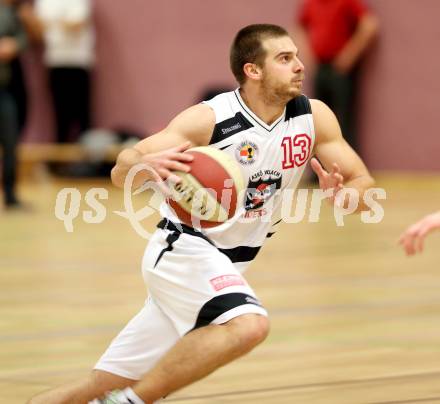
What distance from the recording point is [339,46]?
43.2ft

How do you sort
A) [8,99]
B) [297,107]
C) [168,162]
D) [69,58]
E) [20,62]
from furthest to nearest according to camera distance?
[20,62] < [69,58] < [8,99] < [297,107] < [168,162]

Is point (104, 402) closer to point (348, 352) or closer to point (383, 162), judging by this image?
point (348, 352)

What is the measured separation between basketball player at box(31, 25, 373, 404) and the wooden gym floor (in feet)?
1.61

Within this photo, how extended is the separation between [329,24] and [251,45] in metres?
8.85

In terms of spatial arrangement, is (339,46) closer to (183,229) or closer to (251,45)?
(251,45)

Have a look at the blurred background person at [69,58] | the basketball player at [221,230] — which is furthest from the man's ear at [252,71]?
the blurred background person at [69,58]

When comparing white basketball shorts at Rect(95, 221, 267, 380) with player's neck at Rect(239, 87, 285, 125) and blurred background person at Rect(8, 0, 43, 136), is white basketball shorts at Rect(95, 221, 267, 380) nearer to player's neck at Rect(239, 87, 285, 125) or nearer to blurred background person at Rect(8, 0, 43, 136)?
player's neck at Rect(239, 87, 285, 125)

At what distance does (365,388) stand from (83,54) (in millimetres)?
11168

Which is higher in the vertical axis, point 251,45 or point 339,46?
point 339,46

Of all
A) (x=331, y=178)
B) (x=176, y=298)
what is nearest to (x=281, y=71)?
(x=331, y=178)

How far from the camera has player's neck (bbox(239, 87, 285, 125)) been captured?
4.41m

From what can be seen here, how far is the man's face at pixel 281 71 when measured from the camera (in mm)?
4312

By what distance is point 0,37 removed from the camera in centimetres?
1130

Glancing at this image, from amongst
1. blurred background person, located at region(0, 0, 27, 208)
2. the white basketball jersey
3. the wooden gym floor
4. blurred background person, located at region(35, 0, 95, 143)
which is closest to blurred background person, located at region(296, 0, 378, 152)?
the wooden gym floor
